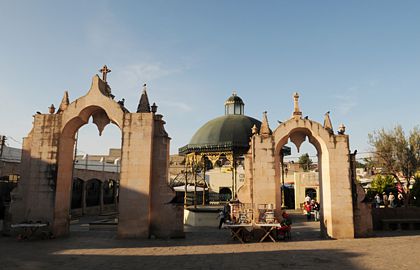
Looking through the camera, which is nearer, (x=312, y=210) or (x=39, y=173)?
(x=39, y=173)

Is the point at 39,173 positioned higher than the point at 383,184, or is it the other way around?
the point at 39,173

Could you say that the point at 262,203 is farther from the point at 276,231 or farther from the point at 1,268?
the point at 1,268

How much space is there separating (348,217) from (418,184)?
45.9 feet

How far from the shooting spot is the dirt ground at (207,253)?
32.2 feet

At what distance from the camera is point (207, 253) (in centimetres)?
1179

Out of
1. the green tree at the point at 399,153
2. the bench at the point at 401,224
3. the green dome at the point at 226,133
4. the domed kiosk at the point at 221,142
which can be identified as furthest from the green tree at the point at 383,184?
the green dome at the point at 226,133

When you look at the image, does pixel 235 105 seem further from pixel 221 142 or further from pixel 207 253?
pixel 207 253

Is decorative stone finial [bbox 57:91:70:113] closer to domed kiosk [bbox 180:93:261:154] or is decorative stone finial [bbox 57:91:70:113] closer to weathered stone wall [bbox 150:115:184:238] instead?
weathered stone wall [bbox 150:115:184:238]

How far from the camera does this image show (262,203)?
15.2m

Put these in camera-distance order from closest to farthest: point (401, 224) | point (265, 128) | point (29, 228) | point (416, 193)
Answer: point (29, 228) → point (265, 128) → point (401, 224) → point (416, 193)

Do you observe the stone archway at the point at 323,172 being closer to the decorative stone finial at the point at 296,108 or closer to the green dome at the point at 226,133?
the decorative stone finial at the point at 296,108

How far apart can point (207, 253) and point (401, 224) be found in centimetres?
1332

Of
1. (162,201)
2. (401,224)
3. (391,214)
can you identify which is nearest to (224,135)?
(162,201)

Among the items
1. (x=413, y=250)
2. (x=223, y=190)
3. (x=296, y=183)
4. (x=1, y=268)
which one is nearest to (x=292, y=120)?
(x=413, y=250)
